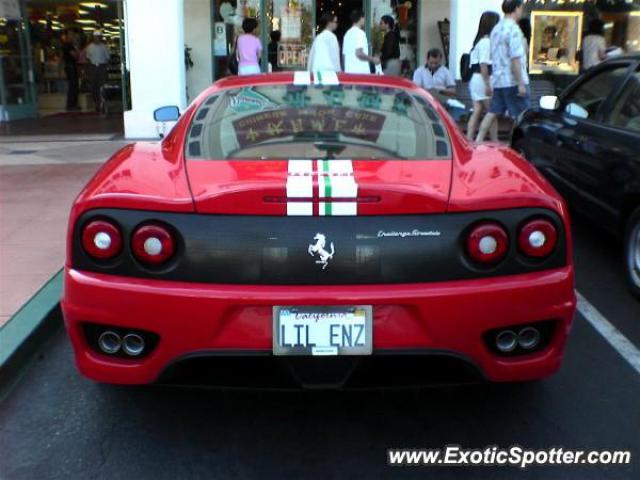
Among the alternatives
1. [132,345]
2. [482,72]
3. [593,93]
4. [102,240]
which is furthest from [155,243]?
[482,72]

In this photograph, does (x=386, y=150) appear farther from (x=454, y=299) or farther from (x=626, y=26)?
(x=626, y=26)

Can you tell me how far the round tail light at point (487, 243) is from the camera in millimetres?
2615

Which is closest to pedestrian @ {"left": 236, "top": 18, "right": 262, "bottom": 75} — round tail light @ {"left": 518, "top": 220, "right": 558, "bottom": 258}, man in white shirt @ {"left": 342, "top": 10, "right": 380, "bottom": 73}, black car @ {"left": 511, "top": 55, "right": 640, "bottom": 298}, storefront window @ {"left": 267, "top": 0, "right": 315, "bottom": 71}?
man in white shirt @ {"left": 342, "top": 10, "right": 380, "bottom": 73}

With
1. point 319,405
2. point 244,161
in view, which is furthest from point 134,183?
point 319,405

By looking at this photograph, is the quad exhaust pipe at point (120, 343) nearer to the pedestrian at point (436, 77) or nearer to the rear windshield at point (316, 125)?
the rear windshield at point (316, 125)

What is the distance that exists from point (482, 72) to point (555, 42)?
676 centimetres

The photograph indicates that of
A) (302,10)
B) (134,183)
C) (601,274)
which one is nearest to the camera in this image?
(134,183)

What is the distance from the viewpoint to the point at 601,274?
5.08 metres

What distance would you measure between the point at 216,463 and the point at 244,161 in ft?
4.02

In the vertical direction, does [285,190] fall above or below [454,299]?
above

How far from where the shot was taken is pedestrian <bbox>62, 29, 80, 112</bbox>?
1728 cm

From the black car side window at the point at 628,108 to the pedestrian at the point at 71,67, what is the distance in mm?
15073

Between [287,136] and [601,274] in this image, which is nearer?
[287,136]

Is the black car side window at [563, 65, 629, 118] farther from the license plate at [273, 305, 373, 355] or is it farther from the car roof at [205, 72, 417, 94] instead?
the license plate at [273, 305, 373, 355]
